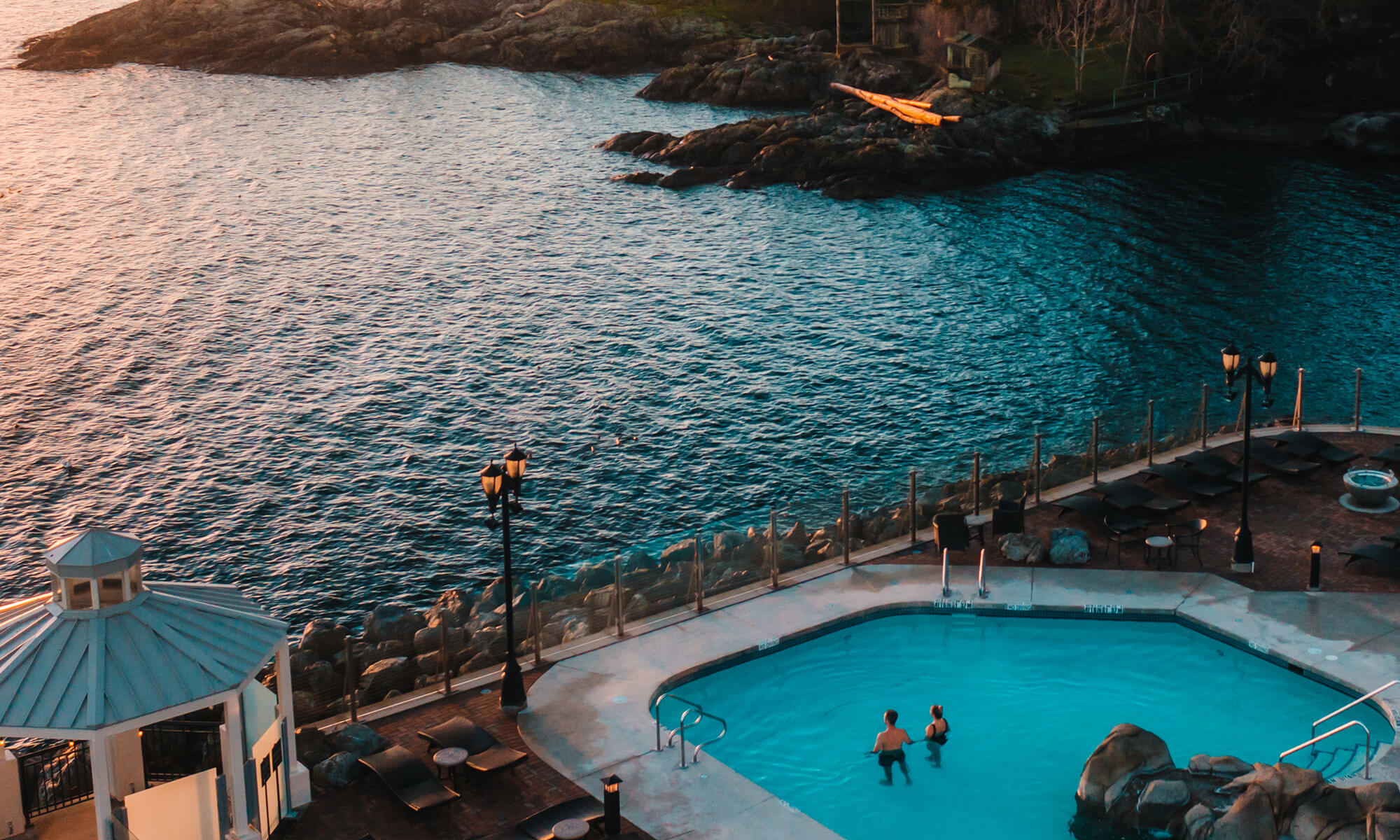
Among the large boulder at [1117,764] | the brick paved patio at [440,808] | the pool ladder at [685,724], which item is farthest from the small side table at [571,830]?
the large boulder at [1117,764]

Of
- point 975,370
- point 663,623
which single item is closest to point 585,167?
point 975,370

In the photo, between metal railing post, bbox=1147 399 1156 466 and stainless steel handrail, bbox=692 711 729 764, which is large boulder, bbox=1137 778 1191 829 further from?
metal railing post, bbox=1147 399 1156 466

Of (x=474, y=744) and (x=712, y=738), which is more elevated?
(x=474, y=744)

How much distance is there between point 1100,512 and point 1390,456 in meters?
8.12

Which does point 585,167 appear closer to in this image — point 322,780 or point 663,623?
point 663,623

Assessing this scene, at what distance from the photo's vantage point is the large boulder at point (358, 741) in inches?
878

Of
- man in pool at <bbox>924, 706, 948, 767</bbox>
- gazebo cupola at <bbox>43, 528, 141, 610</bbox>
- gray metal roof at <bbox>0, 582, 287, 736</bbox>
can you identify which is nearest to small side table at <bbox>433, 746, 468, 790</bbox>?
gray metal roof at <bbox>0, 582, 287, 736</bbox>

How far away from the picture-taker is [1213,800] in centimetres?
2038

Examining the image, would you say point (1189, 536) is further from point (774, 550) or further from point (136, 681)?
point (136, 681)

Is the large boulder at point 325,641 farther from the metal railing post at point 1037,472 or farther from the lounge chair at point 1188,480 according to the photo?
the lounge chair at point 1188,480

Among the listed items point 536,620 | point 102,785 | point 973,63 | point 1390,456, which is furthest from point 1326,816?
point 973,63

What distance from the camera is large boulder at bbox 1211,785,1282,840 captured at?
1947cm

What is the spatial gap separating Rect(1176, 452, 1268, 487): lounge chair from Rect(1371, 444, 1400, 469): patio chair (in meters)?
2.94

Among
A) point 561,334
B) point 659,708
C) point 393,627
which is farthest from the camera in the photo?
point 561,334
